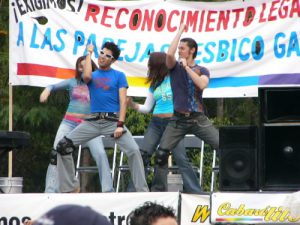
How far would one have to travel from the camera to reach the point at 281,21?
433 inches

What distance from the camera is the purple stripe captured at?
10836mm

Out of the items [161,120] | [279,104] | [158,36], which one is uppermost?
[158,36]

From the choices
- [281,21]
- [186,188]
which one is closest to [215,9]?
[281,21]

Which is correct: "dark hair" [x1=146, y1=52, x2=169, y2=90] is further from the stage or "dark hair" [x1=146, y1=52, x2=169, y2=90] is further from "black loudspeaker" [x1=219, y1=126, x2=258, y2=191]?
"black loudspeaker" [x1=219, y1=126, x2=258, y2=191]

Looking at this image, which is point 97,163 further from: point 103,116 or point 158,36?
point 158,36

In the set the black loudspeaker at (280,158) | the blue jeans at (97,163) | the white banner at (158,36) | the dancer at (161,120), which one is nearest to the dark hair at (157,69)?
the dancer at (161,120)

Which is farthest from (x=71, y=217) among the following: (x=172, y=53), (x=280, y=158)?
(x=172, y=53)

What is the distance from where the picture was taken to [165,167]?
9844 mm

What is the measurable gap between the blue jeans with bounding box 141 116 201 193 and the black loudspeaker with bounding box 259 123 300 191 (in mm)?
1907

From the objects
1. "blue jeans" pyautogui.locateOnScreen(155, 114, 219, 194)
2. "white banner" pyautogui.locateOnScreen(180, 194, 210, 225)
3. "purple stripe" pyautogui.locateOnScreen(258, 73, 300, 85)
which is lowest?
"white banner" pyautogui.locateOnScreen(180, 194, 210, 225)

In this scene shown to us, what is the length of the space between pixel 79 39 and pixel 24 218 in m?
2.70

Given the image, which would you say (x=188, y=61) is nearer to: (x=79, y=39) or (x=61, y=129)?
(x=61, y=129)

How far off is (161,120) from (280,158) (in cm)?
221

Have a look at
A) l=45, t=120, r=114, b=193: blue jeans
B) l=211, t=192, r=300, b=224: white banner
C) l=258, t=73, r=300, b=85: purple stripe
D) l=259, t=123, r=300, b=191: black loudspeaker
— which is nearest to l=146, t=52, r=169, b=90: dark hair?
l=45, t=120, r=114, b=193: blue jeans
